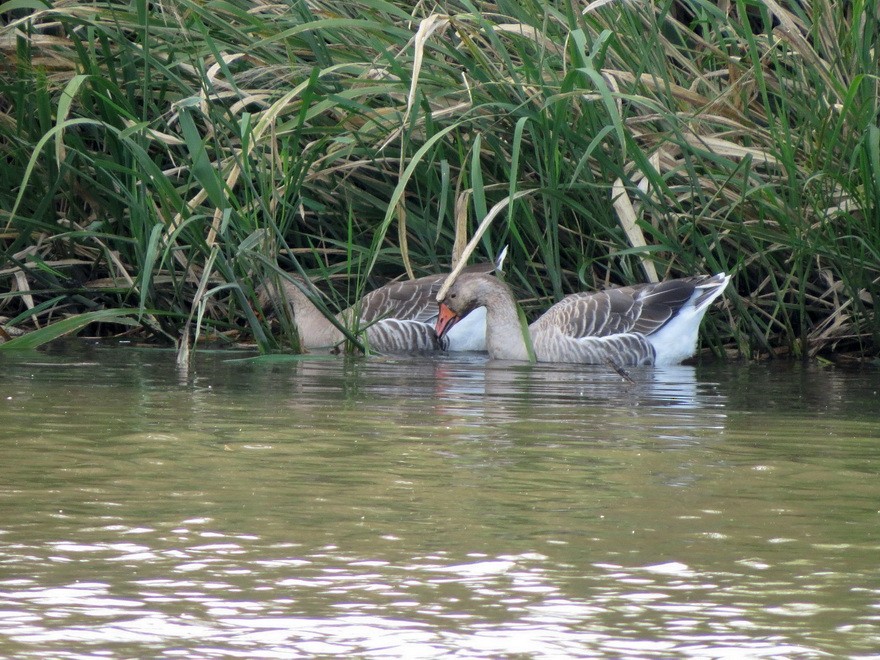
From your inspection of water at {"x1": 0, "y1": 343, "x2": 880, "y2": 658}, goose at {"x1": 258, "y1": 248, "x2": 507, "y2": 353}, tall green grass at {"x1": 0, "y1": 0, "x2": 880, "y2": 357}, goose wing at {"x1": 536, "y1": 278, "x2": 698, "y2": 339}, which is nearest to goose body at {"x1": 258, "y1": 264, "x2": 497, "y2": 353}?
goose at {"x1": 258, "y1": 248, "x2": 507, "y2": 353}

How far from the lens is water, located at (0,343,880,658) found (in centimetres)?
243

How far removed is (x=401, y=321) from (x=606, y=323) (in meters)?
1.43

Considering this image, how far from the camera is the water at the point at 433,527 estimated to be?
2.43 meters

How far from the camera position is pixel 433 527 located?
317 cm

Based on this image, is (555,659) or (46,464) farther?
(46,464)

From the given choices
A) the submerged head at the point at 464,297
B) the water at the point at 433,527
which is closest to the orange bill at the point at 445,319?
the submerged head at the point at 464,297

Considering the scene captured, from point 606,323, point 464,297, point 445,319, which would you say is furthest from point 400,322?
point 606,323

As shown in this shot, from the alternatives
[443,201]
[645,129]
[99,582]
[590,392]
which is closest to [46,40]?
[443,201]

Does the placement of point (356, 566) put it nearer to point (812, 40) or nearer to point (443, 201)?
point (443, 201)

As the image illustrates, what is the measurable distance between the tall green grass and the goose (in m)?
0.19

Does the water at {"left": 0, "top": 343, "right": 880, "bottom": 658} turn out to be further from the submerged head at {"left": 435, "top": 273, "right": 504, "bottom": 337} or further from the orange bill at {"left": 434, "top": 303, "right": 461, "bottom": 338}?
the orange bill at {"left": 434, "top": 303, "right": 461, "bottom": 338}

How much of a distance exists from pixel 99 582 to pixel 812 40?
6.12 meters

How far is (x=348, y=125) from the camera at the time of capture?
7.84 meters

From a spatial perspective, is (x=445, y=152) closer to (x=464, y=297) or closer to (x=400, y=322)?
(x=464, y=297)
